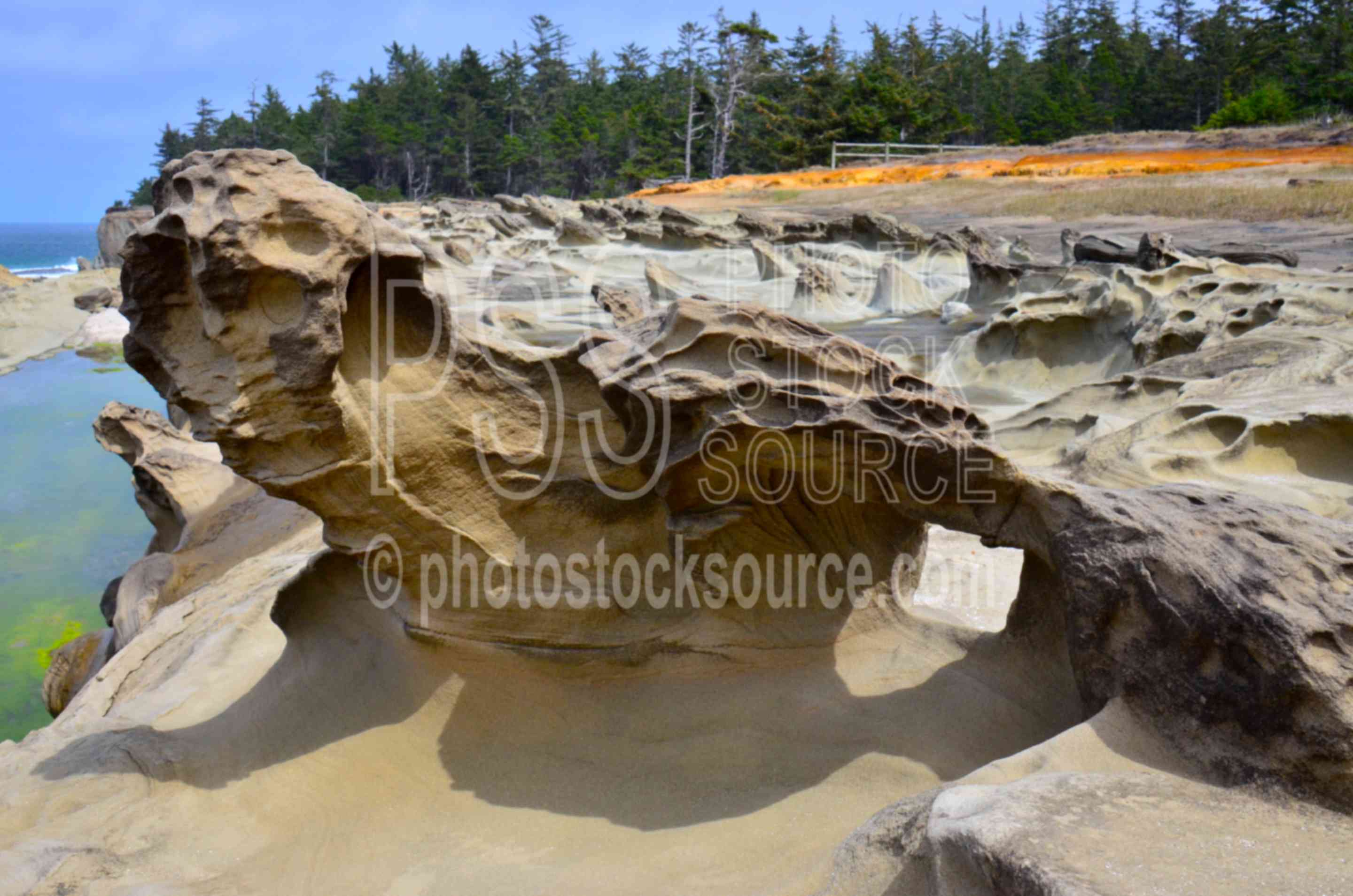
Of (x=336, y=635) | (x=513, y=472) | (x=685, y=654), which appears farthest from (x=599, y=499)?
(x=336, y=635)

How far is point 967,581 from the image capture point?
3.73 metres

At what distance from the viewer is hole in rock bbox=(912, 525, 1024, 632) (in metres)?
3.41

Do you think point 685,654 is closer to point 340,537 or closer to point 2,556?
point 340,537

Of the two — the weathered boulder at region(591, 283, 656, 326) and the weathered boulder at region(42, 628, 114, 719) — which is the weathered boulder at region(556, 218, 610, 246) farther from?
the weathered boulder at region(42, 628, 114, 719)

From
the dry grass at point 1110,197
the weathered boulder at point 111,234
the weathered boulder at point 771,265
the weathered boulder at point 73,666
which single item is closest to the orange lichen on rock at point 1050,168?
the dry grass at point 1110,197

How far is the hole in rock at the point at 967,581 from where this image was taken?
341 centimetres

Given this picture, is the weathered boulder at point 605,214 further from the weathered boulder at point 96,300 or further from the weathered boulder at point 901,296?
the weathered boulder at point 96,300

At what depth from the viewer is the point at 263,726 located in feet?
9.00

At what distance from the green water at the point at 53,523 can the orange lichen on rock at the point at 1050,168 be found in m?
15.6

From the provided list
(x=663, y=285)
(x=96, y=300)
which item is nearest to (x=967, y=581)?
(x=663, y=285)

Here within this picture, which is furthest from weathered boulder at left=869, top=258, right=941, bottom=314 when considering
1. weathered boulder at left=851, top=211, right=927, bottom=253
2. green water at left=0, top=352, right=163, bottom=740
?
green water at left=0, top=352, right=163, bottom=740

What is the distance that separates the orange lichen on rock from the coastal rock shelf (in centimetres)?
1721

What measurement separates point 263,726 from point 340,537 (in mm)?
628

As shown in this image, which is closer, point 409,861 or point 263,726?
point 409,861
